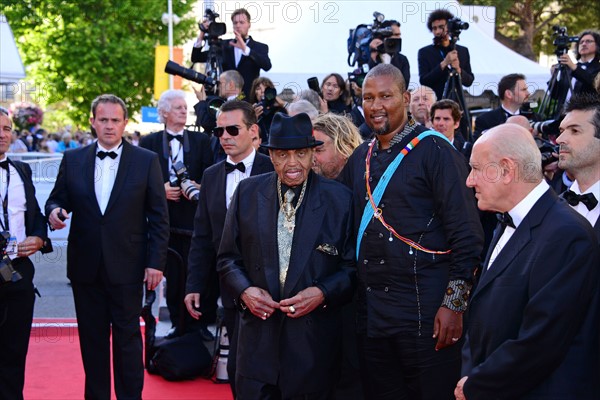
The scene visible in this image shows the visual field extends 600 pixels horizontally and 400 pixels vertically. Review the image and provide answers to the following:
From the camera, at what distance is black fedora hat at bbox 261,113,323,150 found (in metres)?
4.09

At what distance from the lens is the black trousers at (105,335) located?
5.30m

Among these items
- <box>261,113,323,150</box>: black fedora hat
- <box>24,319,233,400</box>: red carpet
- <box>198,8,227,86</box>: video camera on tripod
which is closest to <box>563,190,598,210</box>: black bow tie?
<box>261,113,323,150</box>: black fedora hat

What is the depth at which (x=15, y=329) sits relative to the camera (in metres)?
Result: 5.05

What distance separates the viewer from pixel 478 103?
13273mm

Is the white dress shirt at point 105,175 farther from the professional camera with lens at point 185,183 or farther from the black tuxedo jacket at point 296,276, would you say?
the black tuxedo jacket at point 296,276

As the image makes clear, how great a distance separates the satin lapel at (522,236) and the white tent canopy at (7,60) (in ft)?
34.1

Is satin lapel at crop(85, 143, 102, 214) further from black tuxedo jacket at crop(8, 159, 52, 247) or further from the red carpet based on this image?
the red carpet

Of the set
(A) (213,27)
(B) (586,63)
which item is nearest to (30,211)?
(A) (213,27)

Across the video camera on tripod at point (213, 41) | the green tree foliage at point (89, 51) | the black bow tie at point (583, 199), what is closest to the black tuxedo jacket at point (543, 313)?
the black bow tie at point (583, 199)

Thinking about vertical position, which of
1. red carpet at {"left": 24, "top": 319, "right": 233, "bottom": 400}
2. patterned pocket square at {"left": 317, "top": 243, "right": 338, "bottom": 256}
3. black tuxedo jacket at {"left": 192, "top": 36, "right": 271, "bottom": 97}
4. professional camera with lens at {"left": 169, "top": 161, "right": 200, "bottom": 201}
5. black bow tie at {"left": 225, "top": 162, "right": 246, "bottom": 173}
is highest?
black tuxedo jacket at {"left": 192, "top": 36, "right": 271, "bottom": 97}

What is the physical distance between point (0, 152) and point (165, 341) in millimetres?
2074

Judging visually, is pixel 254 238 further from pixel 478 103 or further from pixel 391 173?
pixel 478 103

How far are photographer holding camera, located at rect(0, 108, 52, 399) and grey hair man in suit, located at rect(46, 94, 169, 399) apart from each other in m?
0.24

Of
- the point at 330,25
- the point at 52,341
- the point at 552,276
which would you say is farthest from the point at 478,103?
the point at 552,276
